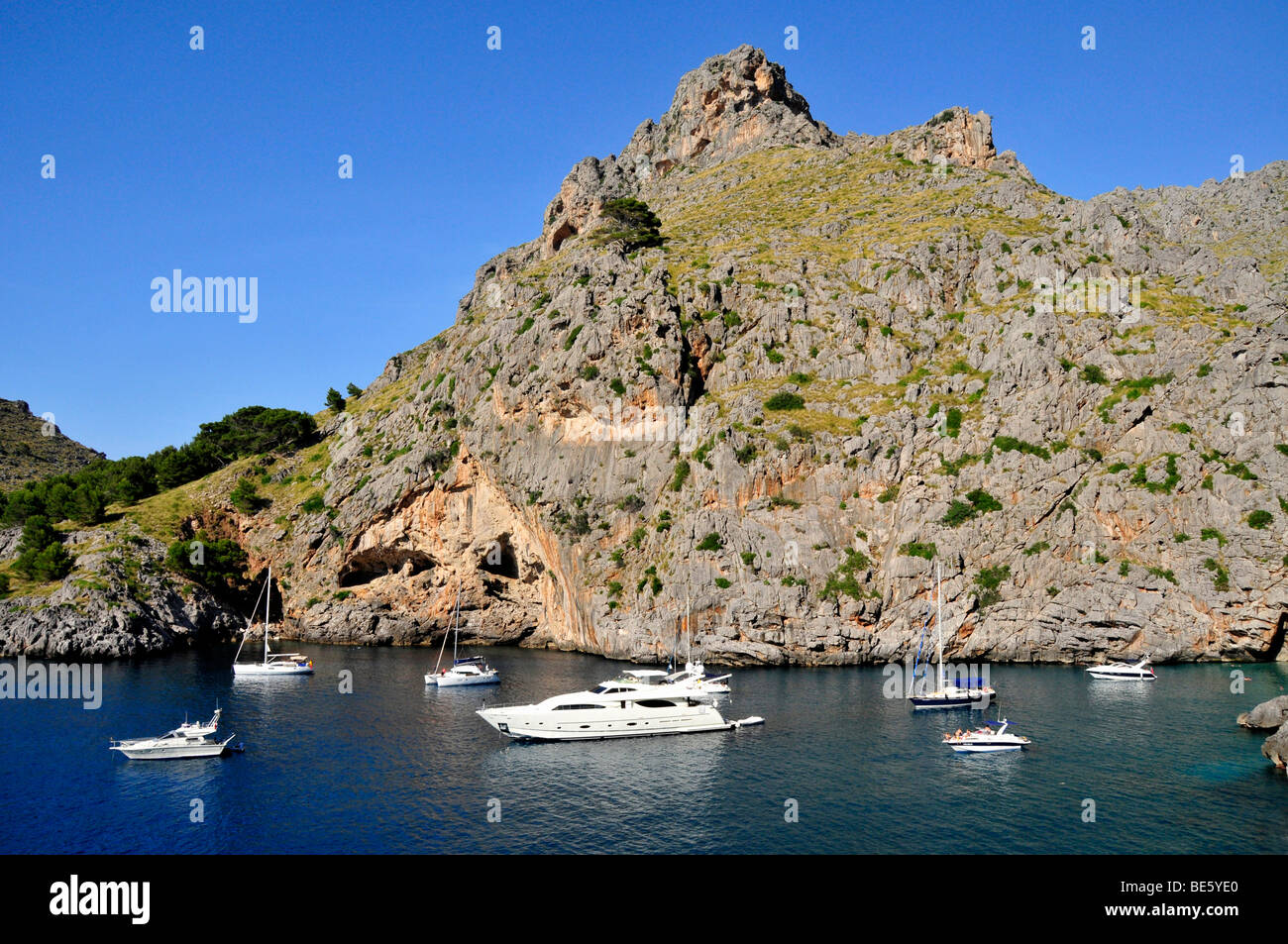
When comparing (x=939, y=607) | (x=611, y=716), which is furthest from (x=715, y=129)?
(x=611, y=716)

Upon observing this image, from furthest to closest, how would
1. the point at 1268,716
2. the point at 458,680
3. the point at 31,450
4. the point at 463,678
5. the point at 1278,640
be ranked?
the point at 31,450
the point at 1278,640
the point at 463,678
the point at 458,680
the point at 1268,716

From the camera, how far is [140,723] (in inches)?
2469

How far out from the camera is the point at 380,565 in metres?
124

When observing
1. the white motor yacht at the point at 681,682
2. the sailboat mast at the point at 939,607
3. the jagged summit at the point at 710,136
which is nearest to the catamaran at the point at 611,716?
the white motor yacht at the point at 681,682

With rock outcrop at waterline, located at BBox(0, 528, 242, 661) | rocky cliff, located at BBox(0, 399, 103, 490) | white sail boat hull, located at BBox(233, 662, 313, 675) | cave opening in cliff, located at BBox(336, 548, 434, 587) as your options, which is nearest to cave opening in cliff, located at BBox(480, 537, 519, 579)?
cave opening in cliff, located at BBox(336, 548, 434, 587)

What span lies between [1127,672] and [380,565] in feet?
322

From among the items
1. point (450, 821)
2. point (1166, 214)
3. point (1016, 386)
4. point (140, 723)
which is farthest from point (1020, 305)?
point (1166, 214)

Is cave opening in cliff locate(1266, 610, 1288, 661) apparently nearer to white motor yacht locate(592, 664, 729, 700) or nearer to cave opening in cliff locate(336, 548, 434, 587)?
white motor yacht locate(592, 664, 729, 700)

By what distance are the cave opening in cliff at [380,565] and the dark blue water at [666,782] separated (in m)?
46.8

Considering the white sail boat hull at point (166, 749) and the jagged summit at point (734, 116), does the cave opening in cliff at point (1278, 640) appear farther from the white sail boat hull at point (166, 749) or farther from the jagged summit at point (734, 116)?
the jagged summit at point (734, 116)

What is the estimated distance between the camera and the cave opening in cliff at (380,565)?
396 ft

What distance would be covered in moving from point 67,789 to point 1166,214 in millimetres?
236936

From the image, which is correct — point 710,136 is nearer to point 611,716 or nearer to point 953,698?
point 953,698

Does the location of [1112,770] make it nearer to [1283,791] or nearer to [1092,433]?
[1283,791]
